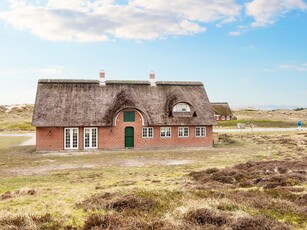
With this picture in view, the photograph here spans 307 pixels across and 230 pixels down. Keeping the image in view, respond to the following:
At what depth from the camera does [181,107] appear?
117 ft

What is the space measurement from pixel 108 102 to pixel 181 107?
8.30m

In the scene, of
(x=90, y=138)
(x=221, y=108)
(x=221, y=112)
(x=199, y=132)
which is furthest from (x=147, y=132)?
(x=221, y=108)

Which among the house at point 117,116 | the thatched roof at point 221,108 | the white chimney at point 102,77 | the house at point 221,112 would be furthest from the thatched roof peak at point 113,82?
the thatched roof at point 221,108

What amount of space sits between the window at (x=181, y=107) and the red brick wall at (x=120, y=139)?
6.59ft

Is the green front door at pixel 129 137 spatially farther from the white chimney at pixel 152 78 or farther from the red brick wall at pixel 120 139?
the white chimney at pixel 152 78

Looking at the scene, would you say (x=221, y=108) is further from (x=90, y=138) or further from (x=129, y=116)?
(x=90, y=138)

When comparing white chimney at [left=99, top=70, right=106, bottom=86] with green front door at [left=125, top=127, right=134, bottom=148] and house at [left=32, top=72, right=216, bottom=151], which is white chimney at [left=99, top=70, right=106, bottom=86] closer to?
house at [left=32, top=72, right=216, bottom=151]

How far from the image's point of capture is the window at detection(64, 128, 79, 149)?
106 ft

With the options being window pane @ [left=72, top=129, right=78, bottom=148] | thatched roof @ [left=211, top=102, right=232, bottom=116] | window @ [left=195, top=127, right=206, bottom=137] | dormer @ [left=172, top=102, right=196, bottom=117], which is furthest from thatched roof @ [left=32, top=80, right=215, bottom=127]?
thatched roof @ [left=211, top=102, right=232, bottom=116]

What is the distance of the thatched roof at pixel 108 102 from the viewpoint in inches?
1272


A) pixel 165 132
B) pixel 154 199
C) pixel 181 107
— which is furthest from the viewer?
pixel 181 107

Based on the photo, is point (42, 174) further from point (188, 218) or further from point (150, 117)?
point (150, 117)

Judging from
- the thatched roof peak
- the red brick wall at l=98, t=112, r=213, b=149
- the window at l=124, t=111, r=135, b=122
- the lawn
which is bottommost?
the lawn

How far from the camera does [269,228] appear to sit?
27.5ft
